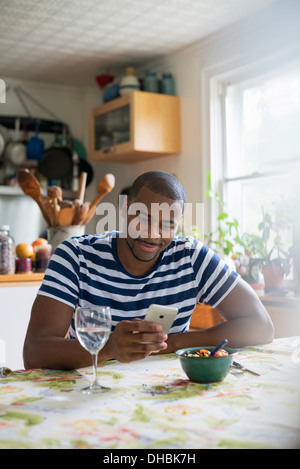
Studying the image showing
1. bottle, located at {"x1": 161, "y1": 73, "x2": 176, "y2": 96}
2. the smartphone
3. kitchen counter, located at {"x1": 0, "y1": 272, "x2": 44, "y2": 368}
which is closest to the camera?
the smartphone

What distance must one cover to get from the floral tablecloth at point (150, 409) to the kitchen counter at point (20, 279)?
137cm

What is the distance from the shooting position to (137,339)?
1.11 metres

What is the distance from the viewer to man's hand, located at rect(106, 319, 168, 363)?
1103 mm

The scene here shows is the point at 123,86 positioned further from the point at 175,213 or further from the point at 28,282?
the point at 175,213

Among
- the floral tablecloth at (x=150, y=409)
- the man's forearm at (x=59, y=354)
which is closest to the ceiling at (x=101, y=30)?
the man's forearm at (x=59, y=354)

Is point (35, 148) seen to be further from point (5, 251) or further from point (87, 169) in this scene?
point (5, 251)

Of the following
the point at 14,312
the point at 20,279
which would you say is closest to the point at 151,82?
the point at 20,279

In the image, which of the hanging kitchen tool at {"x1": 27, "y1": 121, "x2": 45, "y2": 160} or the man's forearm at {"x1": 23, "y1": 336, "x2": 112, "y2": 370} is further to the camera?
the hanging kitchen tool at {"x1": 27, "y1": 121, "x2": 45, "y2": 160}

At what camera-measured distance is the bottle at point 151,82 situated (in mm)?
4113

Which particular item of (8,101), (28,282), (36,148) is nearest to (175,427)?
(28,282)

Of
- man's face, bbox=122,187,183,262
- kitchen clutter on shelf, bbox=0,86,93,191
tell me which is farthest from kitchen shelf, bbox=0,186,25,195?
man's face, bbox=122,187,183,262

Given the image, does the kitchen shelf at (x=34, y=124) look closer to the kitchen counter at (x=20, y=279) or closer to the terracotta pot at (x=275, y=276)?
the kitchen counter at (x=20, y=279)

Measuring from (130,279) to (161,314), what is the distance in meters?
0.33

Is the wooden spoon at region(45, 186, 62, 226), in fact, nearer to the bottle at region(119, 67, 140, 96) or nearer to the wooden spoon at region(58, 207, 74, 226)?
the wooden spoon at region(58, 207, 74, 226)
